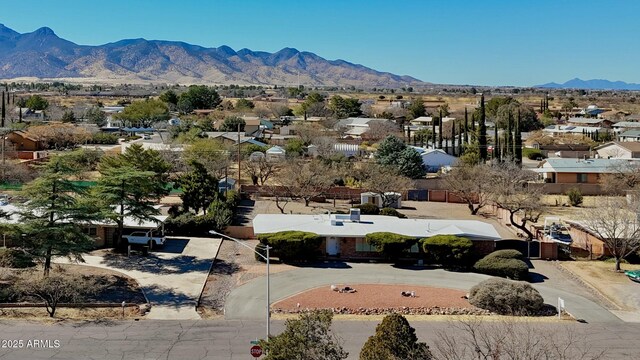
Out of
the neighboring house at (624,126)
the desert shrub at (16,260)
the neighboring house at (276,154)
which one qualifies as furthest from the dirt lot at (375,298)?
the neighboring house at (624,126)

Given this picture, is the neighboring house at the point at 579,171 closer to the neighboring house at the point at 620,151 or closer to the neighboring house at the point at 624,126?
the neighboring house at the point at 620,151

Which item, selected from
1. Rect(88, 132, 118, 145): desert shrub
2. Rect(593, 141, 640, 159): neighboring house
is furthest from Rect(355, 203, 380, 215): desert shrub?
Rect(88, 132, 118, 145): desert shrub

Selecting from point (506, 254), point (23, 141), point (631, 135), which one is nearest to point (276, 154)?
point (23, 141)

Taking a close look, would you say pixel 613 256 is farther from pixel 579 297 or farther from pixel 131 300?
pixel 131 300

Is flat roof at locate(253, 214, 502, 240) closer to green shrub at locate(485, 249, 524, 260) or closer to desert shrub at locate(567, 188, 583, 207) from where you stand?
green shrub at locate(485, 249, 524, 260)

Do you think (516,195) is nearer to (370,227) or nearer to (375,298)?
(370,227)

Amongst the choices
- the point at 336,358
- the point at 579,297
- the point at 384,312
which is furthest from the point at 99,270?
the point at 579,297
